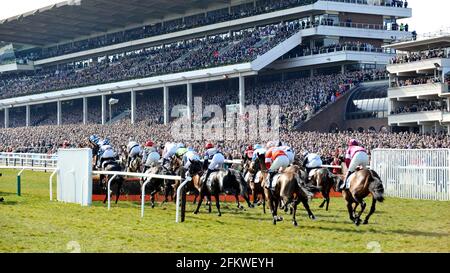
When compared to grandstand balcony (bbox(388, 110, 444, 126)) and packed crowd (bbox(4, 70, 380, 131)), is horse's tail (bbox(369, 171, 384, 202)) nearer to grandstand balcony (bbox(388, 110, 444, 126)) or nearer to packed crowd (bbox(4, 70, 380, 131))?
grandstand balcony (bbox(388, 110, 444, 126))

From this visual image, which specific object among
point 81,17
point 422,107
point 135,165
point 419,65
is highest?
point 81,17

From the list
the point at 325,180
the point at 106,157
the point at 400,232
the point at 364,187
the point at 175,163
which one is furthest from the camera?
the point at 106,157

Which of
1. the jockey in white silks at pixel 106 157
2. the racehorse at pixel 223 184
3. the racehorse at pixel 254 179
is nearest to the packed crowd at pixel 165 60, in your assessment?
the jockey in white silks at pixel 106 157

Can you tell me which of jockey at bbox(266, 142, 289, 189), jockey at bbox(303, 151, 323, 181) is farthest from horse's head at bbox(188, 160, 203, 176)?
jockey at bbox(303, 151, 323, 181)

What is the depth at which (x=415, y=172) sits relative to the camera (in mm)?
20328

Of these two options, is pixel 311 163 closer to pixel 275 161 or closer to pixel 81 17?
pixel 275 161

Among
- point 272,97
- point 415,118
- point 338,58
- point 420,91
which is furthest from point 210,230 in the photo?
point 338,58

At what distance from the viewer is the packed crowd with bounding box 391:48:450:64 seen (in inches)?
1412

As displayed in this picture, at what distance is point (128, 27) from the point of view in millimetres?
65250

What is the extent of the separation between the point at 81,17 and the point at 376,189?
5162 cm

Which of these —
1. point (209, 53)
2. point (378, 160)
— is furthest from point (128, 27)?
point (378, 160)

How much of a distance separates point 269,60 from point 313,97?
5271 millimetres

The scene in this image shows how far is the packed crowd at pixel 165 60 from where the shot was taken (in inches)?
1879
